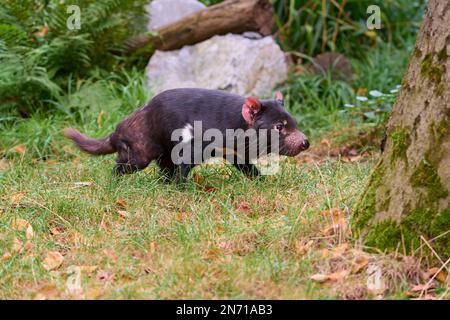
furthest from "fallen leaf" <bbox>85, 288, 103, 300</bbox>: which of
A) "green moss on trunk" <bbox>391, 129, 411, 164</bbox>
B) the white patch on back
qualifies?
the white patch on back

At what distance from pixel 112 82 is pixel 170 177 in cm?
242

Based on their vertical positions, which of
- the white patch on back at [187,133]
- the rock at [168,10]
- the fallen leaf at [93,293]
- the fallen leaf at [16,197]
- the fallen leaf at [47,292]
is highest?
the rock at [168,10]

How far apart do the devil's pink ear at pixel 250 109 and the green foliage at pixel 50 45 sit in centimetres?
262

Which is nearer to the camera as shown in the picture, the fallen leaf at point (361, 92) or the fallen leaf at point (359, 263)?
the fallen leaf at point (359, 263)

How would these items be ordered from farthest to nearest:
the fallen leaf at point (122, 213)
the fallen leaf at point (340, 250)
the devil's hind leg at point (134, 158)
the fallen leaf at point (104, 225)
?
the devil's hind leg at point (134, 158) < the fallen leaf at point (122, 213) < the fallen leaf at point (104, 225) < the fallen leaf at point (340, 250)

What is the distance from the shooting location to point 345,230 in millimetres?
3664

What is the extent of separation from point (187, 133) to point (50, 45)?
104 inches

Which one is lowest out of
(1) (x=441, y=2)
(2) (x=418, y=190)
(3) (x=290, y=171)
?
(3) (x=290, y=171)

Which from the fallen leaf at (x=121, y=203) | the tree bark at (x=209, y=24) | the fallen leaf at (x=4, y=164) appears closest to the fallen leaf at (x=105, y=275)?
the fallen leaf at (x=121, y=203)

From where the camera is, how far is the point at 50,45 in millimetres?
6832

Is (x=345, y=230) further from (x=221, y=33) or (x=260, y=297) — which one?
(x=221, y=33)

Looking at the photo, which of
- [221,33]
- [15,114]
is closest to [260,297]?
[15,114]

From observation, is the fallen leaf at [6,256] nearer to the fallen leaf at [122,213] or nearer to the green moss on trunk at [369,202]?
the fallen leaf at [122,213]

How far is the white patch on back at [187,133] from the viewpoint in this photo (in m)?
4.70
